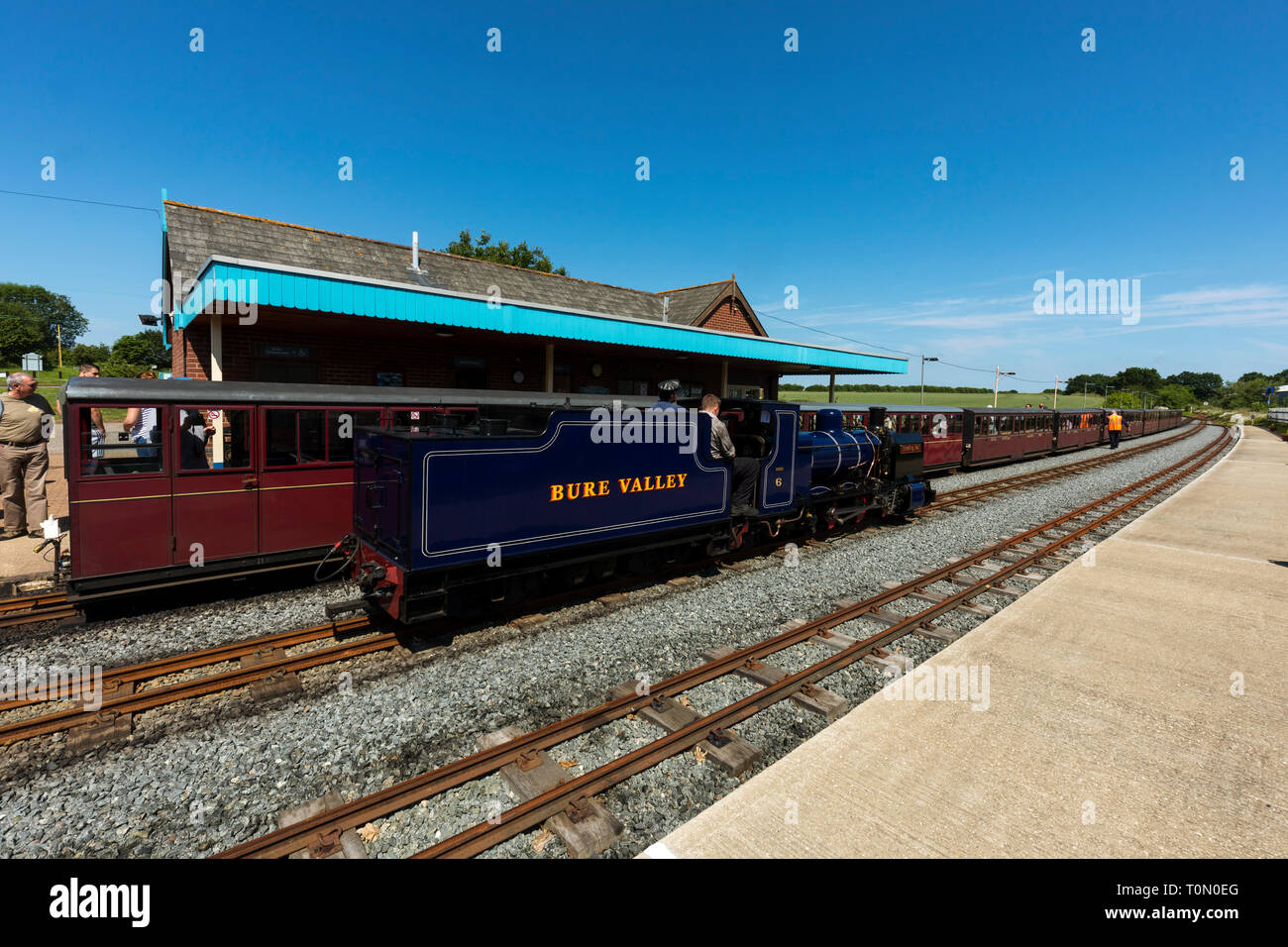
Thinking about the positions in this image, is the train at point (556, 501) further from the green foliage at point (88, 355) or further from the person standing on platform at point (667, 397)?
the green foliage at point (88, 355)

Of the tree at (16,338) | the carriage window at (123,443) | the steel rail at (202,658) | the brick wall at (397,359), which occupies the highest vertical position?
the tree at (16,338)

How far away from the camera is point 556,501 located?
22.2ft

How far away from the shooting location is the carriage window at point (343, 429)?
7.84m

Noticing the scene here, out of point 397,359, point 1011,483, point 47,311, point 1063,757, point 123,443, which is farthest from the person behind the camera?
point 47,311

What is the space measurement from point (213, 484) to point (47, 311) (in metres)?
201

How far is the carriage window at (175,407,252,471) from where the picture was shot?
680cm

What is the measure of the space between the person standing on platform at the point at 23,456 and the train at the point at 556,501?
21.2ft

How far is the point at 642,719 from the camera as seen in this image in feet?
16.1

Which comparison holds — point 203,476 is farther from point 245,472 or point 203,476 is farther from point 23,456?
point 23,456

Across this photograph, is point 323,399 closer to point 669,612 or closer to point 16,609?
point 16,609

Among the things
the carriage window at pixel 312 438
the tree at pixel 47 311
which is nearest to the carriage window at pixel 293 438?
the carriage window at pixel 312 438

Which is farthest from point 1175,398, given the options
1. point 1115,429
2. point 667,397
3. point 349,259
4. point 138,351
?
point 138,351

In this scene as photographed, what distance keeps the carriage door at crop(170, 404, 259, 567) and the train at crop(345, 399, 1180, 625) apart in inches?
54.9
